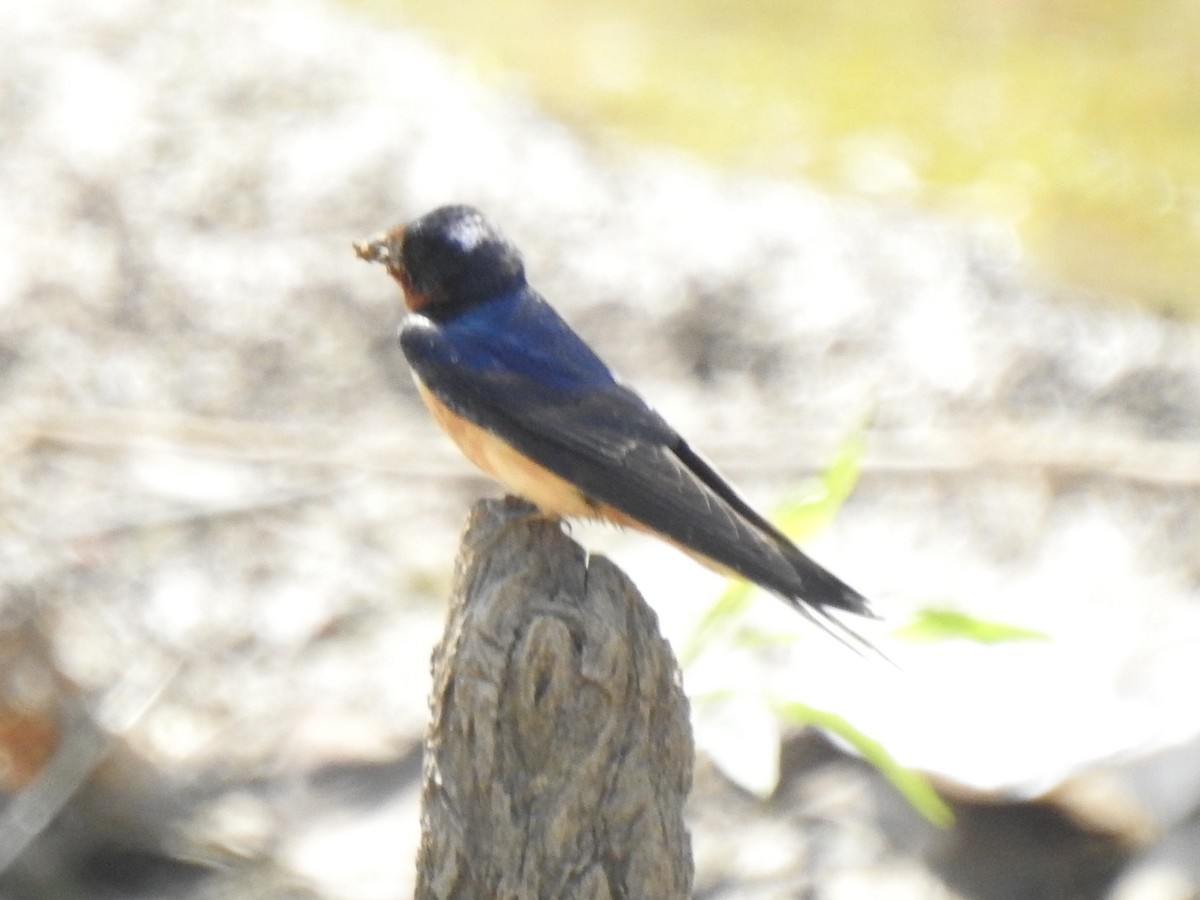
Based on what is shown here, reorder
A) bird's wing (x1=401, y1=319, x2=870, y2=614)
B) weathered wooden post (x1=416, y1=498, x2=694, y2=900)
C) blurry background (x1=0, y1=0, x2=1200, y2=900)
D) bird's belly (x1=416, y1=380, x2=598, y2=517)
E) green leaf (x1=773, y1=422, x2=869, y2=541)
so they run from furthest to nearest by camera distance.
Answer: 1. blurry background (x1=0, y1=0, x2=1200, y2=900)
2. green leaf (x1=773, y1=422, x2=869, y2=541)
3. bird's belly (x1=416, y1=380, x2=598, y2=517)
4. bird's wing (x1=401, y1=319, x2=870, y2=614)
5. weathered wooden post (x1=416, y1=498, x2=694, y2=900)

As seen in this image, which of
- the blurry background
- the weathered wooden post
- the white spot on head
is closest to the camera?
the weathered wooden post

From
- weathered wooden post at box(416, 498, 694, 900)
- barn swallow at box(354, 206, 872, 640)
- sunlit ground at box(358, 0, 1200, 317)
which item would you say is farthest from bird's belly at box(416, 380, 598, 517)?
sunlit ground at box(358, 0, 1200, 317)

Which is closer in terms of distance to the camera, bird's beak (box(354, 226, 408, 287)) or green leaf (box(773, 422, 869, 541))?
bird's beak (box(354, 226, 408, 287))

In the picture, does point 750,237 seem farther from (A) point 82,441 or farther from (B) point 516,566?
(B) point 516,566

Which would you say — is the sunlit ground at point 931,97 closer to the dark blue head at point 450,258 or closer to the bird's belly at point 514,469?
the dark blue head at point 450,258

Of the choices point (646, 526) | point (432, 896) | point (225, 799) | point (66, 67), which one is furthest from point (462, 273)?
point (66, 67)

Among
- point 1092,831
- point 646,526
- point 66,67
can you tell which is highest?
point 66,67

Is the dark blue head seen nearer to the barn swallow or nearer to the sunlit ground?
the barn swallow
